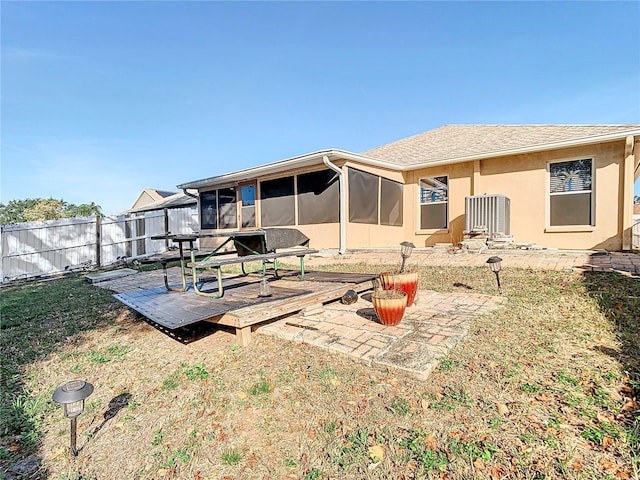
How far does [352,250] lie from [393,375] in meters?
6.32

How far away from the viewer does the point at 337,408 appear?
2.15m

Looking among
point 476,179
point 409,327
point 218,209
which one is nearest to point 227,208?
point 218,209

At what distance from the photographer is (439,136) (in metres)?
12.1

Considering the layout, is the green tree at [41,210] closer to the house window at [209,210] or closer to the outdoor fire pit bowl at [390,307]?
the house window at [209,210]

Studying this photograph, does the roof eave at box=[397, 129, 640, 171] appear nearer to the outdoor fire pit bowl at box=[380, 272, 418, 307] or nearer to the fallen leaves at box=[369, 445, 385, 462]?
the outdoor fire pit bowl at box=[380, 272, 418, 307]

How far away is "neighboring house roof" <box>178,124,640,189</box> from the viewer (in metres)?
7.60

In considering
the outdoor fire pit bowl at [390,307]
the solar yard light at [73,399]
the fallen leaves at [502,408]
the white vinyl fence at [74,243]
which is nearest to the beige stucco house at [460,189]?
the white vinyl fence at [74,243]

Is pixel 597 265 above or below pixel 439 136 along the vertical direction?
below

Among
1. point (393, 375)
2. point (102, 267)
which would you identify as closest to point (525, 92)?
point (393, 375)

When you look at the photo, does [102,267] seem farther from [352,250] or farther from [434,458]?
[434,458]

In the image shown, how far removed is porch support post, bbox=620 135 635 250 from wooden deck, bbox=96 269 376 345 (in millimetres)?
6752

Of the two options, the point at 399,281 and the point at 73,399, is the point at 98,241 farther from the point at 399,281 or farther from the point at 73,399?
the point at 399,281

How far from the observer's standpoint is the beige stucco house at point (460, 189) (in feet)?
24.6

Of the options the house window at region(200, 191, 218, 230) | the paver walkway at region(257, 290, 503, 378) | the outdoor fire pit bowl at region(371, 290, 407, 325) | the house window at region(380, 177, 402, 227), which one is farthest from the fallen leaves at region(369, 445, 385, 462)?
the house window at region(200, 191, 218, 230)
